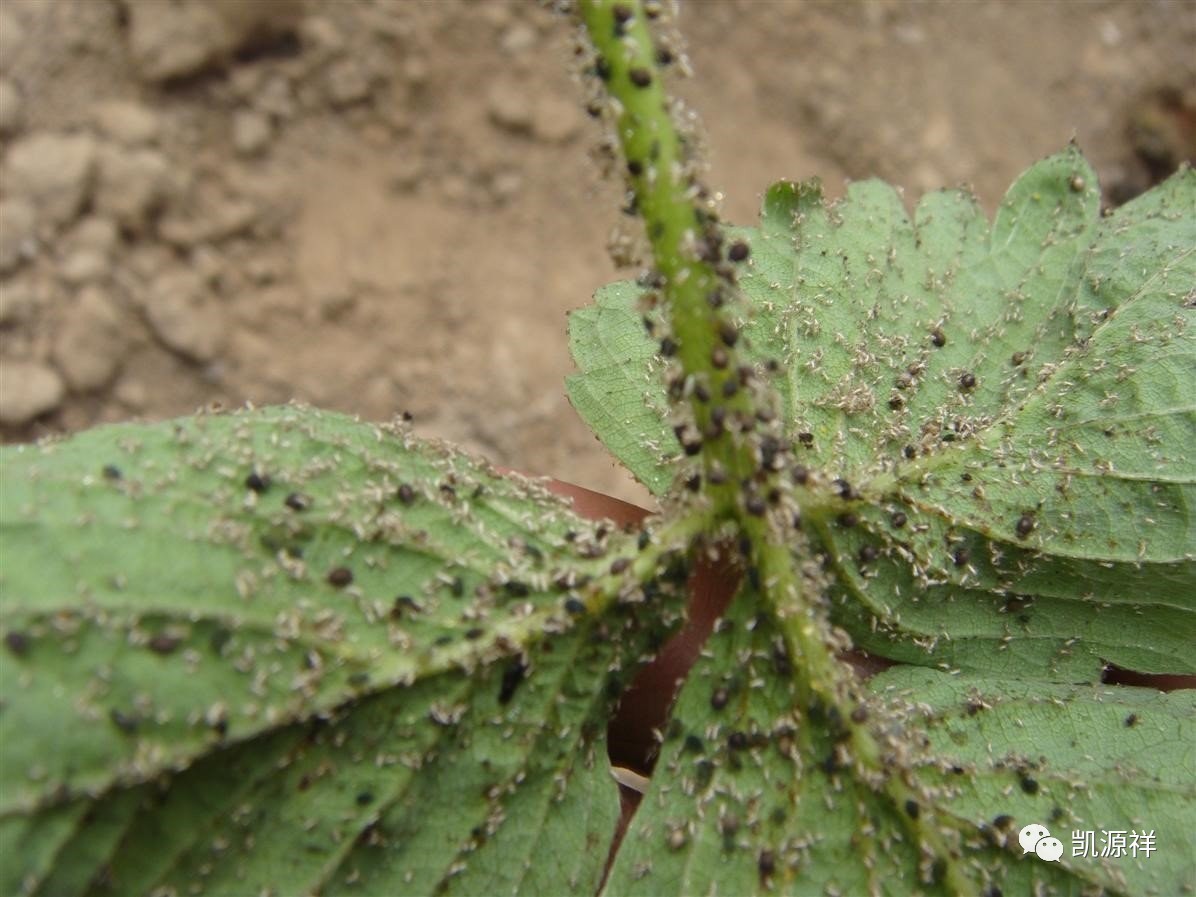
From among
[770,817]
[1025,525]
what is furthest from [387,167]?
[770,817]

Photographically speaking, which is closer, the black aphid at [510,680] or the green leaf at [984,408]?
the black aphid at [510,680]

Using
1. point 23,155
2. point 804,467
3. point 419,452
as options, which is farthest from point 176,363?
point 804,467

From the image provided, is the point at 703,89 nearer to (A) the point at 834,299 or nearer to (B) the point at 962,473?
(A) the point at 834,299

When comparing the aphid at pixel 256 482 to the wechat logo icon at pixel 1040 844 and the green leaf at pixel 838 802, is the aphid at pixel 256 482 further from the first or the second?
the wechat logo icon at pixel 1040 844

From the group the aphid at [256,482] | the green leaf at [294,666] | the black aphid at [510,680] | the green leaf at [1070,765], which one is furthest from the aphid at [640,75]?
the green leaf at [1070,765]

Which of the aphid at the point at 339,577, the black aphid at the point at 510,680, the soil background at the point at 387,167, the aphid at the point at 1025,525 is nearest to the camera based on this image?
the aphid at the point at 339,577

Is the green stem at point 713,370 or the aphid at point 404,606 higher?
the green stem at point 713,370
